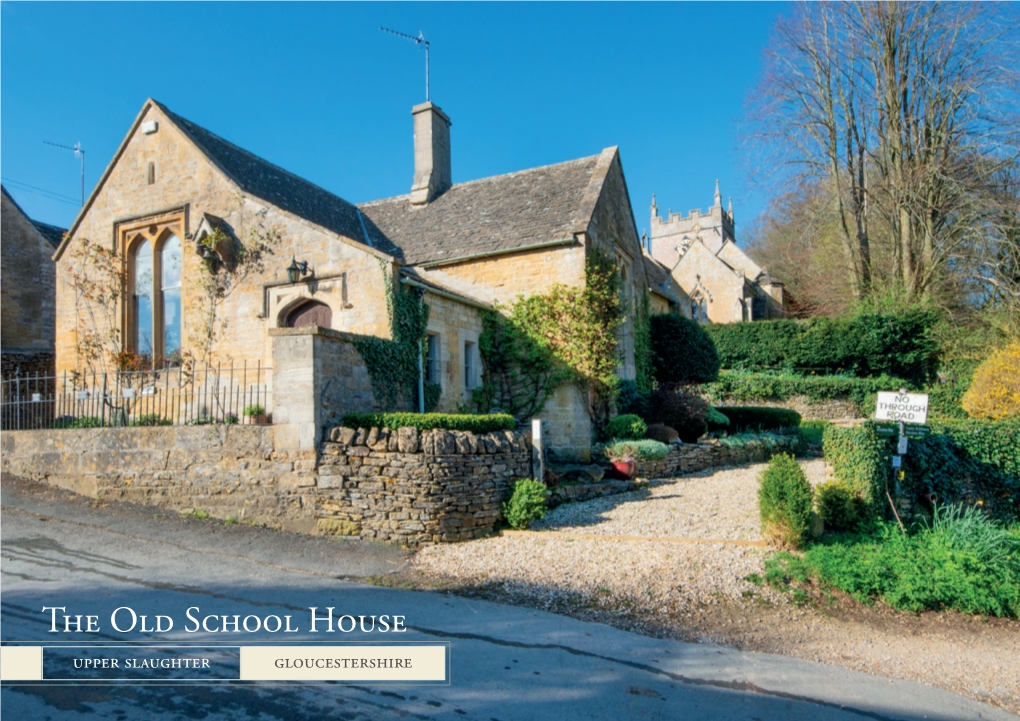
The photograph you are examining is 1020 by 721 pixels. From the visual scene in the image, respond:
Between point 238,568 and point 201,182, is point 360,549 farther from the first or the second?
point 201,182

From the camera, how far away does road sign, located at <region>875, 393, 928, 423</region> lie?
861cm

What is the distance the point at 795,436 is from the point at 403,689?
1651 centimetres

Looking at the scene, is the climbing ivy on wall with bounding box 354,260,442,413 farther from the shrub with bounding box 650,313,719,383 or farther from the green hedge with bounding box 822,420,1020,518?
the shrub with bounding box 650,313,719,383

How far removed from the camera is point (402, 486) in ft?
28.6

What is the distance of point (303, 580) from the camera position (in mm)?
7344

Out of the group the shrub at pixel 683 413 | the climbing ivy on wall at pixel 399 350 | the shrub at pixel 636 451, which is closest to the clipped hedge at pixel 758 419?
the shrub at pixel 683 413

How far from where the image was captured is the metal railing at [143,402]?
11604 mm

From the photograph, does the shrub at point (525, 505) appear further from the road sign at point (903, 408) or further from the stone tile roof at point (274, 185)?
the stone tile roof at point (274, 185)

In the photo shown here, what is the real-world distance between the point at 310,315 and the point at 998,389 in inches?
603

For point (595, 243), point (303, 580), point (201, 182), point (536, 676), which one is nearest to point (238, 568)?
point (303, 580)

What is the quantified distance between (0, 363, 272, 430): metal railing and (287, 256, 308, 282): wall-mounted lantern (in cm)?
200

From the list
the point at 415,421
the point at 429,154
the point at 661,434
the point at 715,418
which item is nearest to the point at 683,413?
the point at 661,434

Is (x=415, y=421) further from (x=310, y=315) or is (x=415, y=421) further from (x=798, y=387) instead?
(x=798, y=387)

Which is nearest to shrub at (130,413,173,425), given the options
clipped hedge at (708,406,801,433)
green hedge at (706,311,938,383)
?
clipped hedge at (708,406,801,433)
